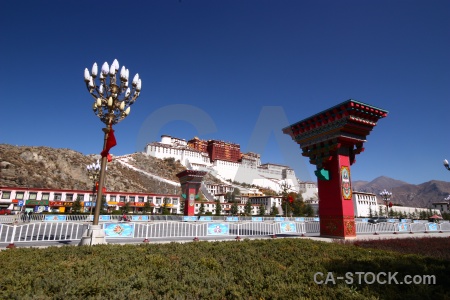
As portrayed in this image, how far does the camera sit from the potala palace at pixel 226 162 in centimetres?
10206

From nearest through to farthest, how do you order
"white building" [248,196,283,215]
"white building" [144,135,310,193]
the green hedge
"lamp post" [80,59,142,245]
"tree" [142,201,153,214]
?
1. the green hedge
2. "lamp post" [80,59,142,245]
3. "tree" [142,201,153,214]
4. "white building" [248,196,283,215]
5. "white building" [144,135,310,193]

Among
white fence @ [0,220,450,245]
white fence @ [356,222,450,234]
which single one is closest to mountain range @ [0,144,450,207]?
white fence @ [0,220,450,245]


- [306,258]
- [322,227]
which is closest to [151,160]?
[322,227]

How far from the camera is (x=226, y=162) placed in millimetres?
110938

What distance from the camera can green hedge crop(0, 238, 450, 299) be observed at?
3641mm

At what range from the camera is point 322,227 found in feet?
44.4

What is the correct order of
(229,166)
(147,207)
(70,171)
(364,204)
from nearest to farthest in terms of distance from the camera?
(147,207), (70,171), (364,204), (229,166)

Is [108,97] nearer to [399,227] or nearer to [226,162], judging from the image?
[399,227]

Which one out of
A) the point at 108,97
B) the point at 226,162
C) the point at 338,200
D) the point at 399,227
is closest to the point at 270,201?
the point at 226,162

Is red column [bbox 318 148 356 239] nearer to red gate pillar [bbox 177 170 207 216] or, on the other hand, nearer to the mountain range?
red gate pillar [bbox 177 170 207 216]

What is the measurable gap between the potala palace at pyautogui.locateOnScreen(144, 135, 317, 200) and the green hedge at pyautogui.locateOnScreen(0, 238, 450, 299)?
306 ft

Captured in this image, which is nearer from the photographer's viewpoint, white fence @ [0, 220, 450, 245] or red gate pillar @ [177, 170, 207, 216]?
white fence @ [0, 220, 450, 245]

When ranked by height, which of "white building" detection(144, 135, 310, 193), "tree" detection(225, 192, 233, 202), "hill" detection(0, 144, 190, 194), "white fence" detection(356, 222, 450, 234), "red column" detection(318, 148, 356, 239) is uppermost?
"white building" detection(144, 135, 310, 193)

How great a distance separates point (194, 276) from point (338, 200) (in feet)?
33.6
